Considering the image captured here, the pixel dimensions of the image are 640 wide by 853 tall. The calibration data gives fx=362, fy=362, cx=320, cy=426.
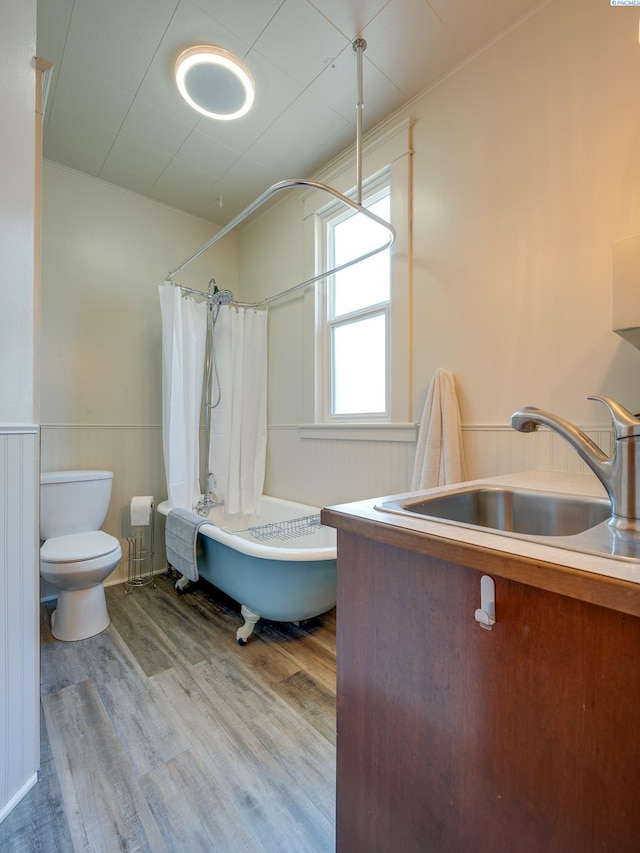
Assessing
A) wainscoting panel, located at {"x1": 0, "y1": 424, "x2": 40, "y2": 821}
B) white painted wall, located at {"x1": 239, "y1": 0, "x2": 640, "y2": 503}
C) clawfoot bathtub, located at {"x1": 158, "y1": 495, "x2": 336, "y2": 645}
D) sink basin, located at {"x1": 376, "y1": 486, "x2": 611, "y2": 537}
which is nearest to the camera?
sink basin, located at {"x1": 376, "y1": 486, "x2": 611, "y2": 537}

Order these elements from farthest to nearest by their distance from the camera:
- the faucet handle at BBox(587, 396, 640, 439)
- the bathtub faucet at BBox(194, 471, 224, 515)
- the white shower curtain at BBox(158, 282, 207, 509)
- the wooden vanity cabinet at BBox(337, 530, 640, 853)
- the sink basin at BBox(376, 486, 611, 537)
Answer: the bathtub faucet at BBox(194, 471, 224, 515) → the white shower curtain at BBox(158, 282, 207, 509) → the sink basin at BBox(376, 486, 611, 537) → the faucet handle at BBox(587, 396, 640, 439) → the wooden vanity cabinet at BBox(337, 530, 640, 853)

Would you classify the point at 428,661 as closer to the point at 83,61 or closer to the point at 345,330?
the point at 345,330

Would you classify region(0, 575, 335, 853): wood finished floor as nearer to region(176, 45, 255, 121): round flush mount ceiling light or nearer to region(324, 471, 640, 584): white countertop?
region(324, 471, 640, 584): white countertop

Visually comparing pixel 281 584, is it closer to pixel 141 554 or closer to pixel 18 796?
pixel 18 796

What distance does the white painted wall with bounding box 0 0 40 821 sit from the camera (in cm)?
103

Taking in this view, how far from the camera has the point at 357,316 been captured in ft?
7.38

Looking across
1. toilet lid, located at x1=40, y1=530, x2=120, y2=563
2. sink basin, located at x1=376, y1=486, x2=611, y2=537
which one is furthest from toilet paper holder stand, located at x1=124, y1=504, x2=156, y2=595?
sink basin, located at x1=376, y1=486, x2=611, y2=537

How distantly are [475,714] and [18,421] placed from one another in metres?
1.33

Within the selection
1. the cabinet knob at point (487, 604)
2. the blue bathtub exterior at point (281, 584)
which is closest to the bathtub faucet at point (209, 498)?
the blue bathtub exterior at point (281, 584)

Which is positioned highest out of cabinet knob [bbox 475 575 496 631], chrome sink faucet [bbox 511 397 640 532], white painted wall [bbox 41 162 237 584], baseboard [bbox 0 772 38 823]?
white painted wall [bbox 41 162 237 584]

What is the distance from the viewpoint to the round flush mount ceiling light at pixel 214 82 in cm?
162

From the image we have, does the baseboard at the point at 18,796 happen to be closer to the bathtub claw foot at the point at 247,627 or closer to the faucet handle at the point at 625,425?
the bathtub claw foot at the point at 247,627

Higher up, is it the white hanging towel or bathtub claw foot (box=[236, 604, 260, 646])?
the white hanging towel

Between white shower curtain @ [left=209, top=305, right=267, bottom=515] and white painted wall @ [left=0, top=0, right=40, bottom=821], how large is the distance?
5.08 ft
